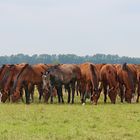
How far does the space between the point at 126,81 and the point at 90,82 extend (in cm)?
260

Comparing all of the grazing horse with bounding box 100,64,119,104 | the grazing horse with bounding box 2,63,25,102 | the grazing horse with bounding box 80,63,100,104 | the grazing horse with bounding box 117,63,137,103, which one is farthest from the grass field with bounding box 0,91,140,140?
the grazing horse with bounding box 117,63,137,103

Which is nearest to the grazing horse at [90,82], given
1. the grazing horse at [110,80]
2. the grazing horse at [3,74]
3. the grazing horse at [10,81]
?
the grazing horse at [110,80]

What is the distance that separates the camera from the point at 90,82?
93.7ft

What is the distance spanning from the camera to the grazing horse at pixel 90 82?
27719 millimetres

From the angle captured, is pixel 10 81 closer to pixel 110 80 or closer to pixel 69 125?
pixel 110 80

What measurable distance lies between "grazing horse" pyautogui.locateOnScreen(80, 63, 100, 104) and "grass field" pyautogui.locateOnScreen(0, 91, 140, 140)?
21.1ft

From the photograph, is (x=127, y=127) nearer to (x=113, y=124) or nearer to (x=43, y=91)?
(x=113, y=124)

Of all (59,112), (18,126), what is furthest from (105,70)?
(18,126)

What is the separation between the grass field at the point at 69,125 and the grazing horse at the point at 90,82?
6.44m

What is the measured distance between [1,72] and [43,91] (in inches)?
106

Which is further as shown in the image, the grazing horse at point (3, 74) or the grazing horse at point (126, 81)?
the grazing horse at point (126, 81)

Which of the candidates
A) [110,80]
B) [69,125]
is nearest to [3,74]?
[110,80]

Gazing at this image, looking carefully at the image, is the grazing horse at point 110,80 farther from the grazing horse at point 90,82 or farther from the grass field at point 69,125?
the grass field at point 69,125

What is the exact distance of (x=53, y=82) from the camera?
92.9 ft
